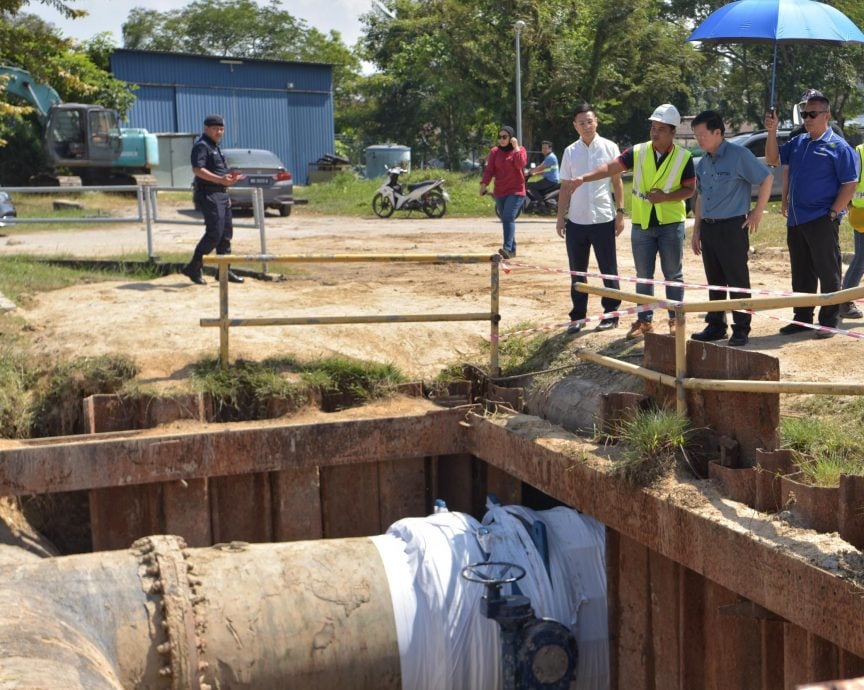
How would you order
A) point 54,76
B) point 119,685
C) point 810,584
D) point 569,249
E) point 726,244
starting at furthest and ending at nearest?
1. point 54,76
2. point 569,249
3. point 726,244
4. point 119,685
5. point 810,584

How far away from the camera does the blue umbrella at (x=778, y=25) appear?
355 inches

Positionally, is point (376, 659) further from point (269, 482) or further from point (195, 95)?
point (195, 95)

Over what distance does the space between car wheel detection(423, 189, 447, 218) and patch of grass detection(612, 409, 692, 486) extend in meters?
17.7

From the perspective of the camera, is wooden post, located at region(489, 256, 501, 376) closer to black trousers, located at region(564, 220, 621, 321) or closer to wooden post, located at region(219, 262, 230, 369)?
black trousers, located at region(564, 220, 621, 321)

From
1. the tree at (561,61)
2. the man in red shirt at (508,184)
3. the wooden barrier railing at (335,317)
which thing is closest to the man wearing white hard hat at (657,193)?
the wooden barrier railing at (335,317)

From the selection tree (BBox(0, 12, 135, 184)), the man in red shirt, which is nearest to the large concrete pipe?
the man in red shirt

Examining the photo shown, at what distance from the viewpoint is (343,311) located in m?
10.6

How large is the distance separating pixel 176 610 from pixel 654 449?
2.83m

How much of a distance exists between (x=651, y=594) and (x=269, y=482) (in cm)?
299

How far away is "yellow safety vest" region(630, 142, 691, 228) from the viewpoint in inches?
325

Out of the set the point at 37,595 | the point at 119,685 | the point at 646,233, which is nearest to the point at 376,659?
the point at 119,685

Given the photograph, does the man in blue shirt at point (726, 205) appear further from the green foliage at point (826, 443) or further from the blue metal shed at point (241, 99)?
the blue metal shed at point (241, 99)

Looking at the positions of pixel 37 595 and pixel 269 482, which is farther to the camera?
pixel 269 482

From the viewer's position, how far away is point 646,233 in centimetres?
853
